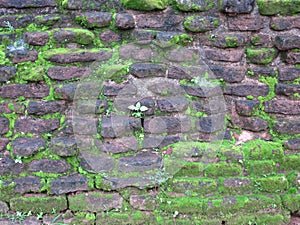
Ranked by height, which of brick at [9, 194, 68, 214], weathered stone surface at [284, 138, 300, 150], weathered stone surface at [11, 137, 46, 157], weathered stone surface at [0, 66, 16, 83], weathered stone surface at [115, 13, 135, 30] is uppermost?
weathered stone surface at [115, 13, 135, 30]

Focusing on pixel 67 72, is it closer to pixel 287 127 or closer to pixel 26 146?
pixel 26 146

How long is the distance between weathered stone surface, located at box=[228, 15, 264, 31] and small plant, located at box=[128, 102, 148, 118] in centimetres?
71

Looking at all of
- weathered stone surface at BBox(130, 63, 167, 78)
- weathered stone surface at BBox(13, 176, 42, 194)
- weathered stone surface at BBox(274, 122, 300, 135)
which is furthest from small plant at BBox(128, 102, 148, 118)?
weathered stone surface at BBox(274, 122, 300, 135)

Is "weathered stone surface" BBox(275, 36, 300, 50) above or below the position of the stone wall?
above

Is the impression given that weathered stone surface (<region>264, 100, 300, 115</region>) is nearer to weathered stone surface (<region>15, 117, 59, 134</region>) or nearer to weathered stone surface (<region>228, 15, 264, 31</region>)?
weathered stone surface (<region>228, 15, 264, 31</region>)

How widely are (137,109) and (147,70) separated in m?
0.24

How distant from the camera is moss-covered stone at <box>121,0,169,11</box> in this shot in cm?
191

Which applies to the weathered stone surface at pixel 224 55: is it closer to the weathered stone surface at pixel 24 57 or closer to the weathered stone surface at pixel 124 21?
the weathered stone surface at pixel 124 21

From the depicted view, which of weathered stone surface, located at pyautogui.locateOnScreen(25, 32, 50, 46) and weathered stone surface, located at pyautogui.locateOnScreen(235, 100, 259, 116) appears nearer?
weathered stone surface, located at pyautogui.locateOnScreen(25, 32, 50, 46)

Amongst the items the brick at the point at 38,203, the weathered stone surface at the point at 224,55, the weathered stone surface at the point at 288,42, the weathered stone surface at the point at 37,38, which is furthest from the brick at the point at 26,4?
the weathered stone surface at the point at 288,42

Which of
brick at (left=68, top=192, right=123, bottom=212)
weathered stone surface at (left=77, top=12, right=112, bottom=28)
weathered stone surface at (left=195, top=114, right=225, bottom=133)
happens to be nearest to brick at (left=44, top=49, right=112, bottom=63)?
weathered stone surface at (left=77, top=12, right=112, bottom=28)

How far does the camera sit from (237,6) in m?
1.94

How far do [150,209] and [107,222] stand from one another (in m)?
0.26

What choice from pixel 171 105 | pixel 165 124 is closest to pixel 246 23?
pixel 171 105
